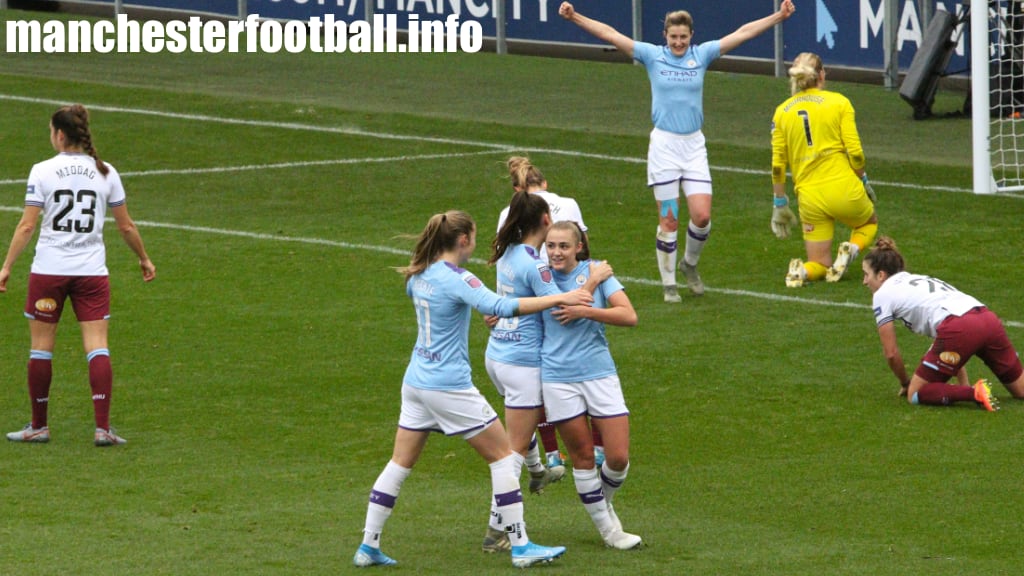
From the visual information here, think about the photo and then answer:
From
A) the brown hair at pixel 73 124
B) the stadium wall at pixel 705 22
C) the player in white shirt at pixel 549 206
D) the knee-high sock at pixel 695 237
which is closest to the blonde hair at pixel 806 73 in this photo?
the knee-high sock at pixel 695 237

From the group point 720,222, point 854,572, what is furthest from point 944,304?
point 720,222

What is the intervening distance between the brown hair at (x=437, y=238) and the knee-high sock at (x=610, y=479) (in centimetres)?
139

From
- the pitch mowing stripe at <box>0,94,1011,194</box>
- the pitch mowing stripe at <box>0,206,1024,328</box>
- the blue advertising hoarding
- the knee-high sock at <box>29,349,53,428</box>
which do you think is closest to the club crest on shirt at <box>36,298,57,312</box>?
the knee-high sock at <box>29,349,53,428</box>

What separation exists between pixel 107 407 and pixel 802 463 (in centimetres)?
430

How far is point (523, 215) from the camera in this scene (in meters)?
8.54

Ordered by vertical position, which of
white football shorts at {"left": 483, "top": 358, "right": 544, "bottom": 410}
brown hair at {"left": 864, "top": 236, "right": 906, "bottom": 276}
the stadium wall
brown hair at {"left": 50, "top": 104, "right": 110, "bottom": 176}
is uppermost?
the stadium wall

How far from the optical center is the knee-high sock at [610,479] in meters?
8.61

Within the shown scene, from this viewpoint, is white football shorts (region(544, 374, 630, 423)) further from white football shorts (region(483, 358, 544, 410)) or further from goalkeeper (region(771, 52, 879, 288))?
goalkeeper (region(771, 52, 879, 288))

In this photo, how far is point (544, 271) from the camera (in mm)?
8383

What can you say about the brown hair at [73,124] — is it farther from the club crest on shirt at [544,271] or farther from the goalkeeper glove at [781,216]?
the goalkeeper glove at [781,216]

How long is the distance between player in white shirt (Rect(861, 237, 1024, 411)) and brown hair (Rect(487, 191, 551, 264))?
3.55 meters

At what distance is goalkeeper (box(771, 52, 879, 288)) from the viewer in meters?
15.0

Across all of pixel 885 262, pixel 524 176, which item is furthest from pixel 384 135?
pixel 524 176

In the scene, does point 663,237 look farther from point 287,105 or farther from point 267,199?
point 287,105
